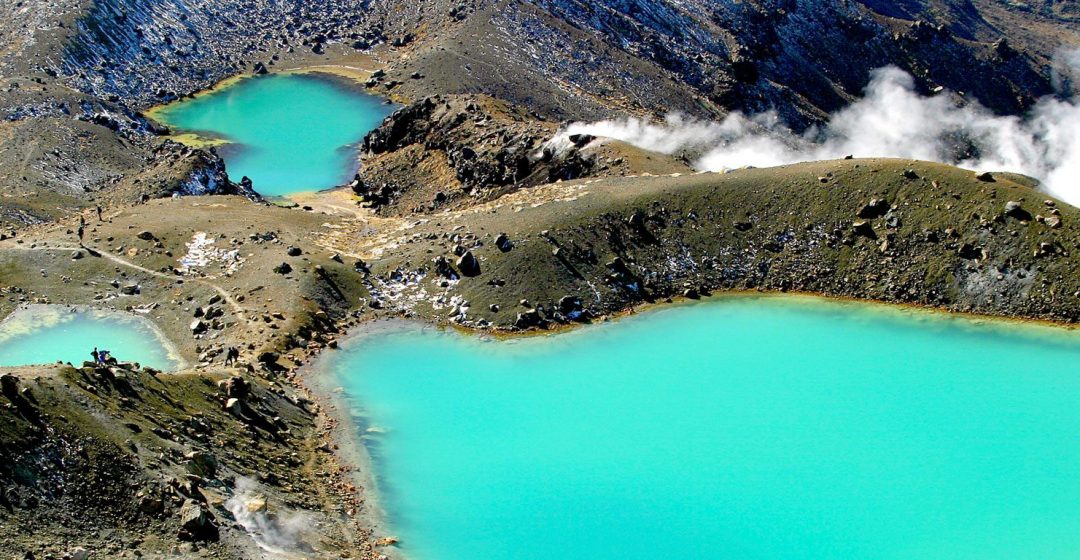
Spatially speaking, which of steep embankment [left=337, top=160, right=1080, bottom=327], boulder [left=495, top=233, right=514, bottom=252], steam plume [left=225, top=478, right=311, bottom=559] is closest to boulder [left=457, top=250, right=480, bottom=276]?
steep embankment [left=337, top=160, right=1080, bottom=327]

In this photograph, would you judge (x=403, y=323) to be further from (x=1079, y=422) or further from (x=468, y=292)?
(x=1079, y=422)

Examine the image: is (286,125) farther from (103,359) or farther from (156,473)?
(156,473)

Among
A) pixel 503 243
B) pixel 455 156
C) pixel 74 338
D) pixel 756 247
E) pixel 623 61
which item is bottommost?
pixel 74 338

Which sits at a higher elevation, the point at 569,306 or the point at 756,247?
the point at 756,247

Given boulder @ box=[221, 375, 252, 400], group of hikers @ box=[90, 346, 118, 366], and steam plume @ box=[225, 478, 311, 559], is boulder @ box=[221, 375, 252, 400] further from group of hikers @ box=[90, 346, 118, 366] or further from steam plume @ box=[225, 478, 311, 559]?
steam plume @ box=[225, 478, 311, 559]

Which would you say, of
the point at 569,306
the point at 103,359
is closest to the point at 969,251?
the point at 569,306

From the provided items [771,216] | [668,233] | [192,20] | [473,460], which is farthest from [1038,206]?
[192,20]

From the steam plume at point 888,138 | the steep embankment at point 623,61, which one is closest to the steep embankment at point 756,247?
the steam plume at point 888,138

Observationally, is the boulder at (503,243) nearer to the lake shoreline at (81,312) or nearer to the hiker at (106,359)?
the lake shoreline at (81,312)
